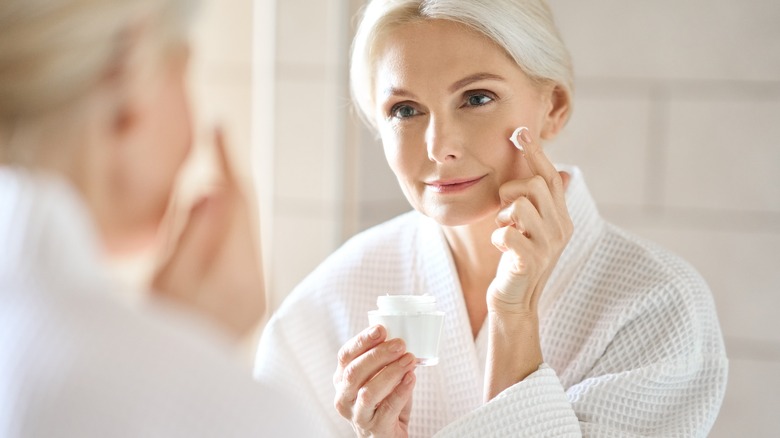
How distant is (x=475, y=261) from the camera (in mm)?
1638

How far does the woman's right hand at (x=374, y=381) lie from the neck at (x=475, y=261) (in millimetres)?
310

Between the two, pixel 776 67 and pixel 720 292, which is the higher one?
pixel 776 67

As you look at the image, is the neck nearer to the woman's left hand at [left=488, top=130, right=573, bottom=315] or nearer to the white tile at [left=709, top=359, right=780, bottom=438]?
the woman's left hand at [left=488, top=130, right=573, bottom=315]

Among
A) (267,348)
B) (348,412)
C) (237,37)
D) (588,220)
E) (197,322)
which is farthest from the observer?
(237,37)

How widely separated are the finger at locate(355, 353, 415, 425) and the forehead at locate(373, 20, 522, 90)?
0.44 metres

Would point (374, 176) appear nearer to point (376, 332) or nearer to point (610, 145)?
point (610, 145)

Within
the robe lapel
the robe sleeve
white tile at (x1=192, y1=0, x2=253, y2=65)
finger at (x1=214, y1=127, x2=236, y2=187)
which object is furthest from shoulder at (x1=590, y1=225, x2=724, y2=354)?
Answer: white tile at (x1=192, y1=0, x2=253, y2=65)

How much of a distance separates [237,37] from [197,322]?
75.8 inches

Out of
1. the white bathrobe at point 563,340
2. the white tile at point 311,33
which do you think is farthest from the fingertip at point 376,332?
the white tile at point 311,33

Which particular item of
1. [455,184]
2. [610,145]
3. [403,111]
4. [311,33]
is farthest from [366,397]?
[311,33]

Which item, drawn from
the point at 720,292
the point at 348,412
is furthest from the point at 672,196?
the point at 348,412

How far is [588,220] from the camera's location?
1.58m

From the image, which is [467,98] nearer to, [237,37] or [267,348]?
[267,348]

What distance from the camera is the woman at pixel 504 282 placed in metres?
1.37
